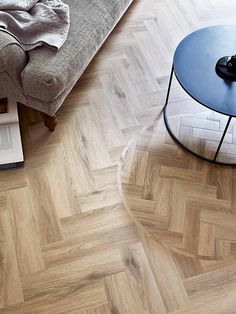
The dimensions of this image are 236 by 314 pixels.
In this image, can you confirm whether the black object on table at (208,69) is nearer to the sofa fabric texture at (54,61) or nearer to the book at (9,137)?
the sofa fabric texture at (54,61)

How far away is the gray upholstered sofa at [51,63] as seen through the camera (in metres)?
1.40

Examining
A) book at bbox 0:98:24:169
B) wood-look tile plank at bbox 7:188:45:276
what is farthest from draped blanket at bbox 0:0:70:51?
wood-look tile plank at bbox 7:188:45:276

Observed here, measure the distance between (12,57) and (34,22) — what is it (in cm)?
21

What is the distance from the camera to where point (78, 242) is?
4.58 ft

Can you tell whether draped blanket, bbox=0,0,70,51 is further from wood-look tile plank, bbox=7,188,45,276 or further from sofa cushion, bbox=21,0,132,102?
wood-look tile plank, bbox=7,188,45,276

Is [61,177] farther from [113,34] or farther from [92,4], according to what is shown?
[113,34]

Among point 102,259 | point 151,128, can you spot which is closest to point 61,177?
point 102,259

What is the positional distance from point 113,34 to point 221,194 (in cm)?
126

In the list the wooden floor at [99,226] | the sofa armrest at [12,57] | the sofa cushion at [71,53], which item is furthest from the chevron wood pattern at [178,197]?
the sofa armrest at [12,57]

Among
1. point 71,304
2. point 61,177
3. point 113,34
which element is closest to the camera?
point 71,304

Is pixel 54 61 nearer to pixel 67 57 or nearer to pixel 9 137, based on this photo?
pixel 67 57

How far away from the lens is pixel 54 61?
1443 millimetres

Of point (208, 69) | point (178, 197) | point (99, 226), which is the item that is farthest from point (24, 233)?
point (208, 69)

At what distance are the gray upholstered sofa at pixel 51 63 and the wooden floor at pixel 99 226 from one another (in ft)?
0.82
